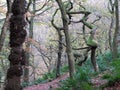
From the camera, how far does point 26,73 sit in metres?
24.7

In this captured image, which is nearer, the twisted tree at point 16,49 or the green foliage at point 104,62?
the twisted tree at point 16,49

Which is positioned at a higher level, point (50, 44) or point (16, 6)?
point (16, 6)

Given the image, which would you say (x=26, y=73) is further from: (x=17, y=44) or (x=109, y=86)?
(x=17, y=44)

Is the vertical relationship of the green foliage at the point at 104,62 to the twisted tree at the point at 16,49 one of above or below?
below

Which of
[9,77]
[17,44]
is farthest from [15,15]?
[9,77]

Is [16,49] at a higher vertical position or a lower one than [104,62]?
higher

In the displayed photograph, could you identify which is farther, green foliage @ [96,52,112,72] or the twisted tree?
green foliage @ [96,52,112,72]

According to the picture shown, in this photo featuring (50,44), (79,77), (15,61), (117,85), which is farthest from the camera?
(50,44)

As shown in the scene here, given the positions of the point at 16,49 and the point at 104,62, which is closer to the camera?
the point at 16,49

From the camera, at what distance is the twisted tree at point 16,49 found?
687 centimetres

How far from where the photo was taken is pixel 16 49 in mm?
6965

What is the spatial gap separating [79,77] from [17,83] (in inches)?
131

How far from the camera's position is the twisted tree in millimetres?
6871

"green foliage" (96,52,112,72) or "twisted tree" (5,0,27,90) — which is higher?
"twisted tree" (5,0,27,90)
